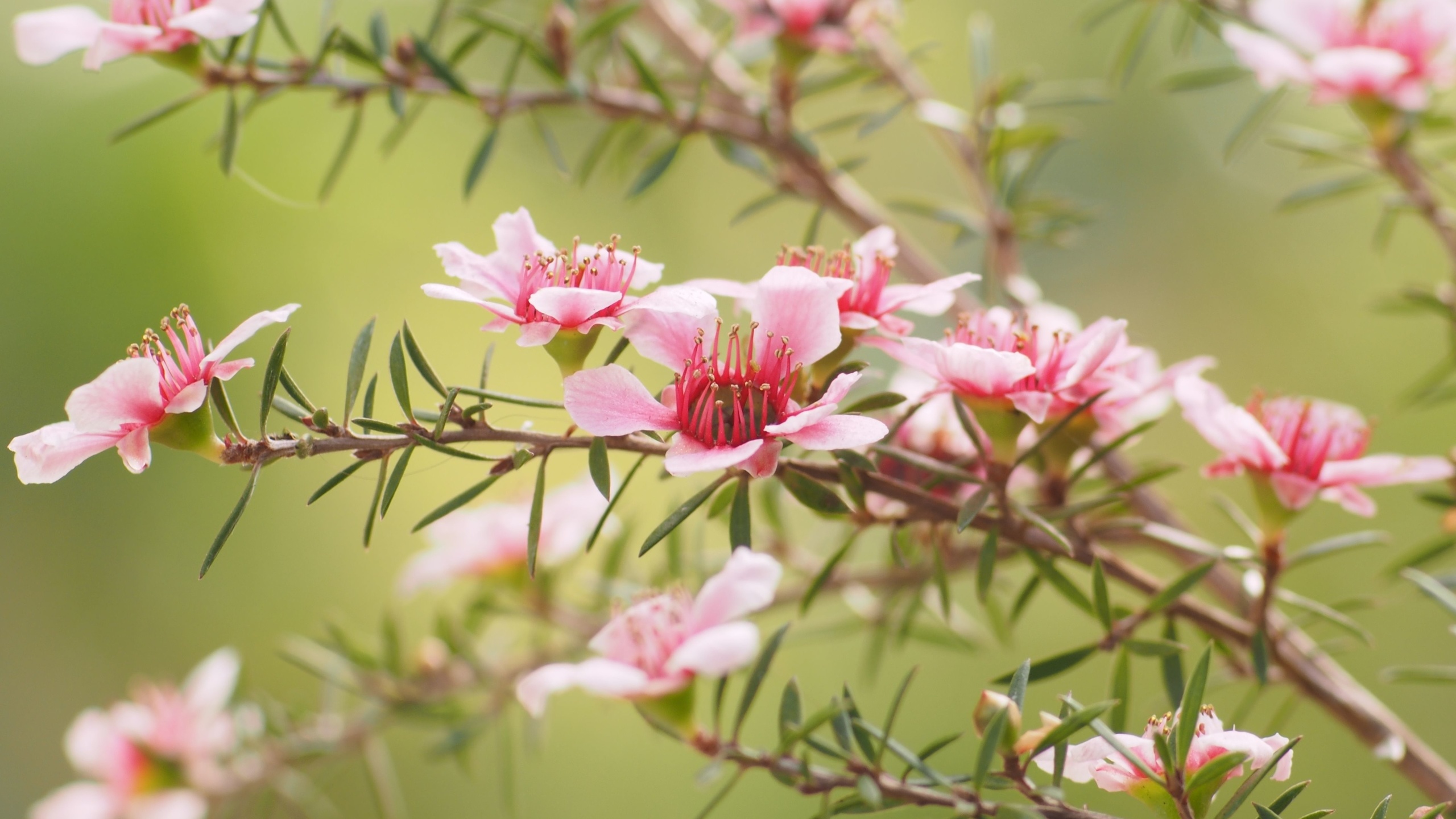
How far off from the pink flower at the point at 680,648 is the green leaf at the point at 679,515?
28 millimetres

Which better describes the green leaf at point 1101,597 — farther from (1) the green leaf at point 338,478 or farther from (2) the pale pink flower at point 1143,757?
(1) the green leaf at point 338,478

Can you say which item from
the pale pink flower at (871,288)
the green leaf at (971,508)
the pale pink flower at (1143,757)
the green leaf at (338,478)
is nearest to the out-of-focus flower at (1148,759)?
the pale pink flower at (1143,757)

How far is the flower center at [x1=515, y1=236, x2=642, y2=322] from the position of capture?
49 cm

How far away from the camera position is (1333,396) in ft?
8.95

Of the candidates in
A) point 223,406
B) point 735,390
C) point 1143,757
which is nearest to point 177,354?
point 223,406

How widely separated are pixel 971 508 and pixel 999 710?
11 centimetres

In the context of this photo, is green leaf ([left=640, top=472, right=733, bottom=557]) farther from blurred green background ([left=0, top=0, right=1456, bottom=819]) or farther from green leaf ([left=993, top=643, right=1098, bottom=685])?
blurred green background ([left=0, top=0, right=1456, bottom=819])

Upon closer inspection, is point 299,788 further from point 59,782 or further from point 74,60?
point 59,782

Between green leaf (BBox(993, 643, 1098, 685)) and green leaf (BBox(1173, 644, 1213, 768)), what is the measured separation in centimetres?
12

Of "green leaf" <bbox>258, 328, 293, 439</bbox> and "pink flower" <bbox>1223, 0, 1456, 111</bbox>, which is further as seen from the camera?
"pink flower" <bbox>1223, 0, 1456, 111</bbox>

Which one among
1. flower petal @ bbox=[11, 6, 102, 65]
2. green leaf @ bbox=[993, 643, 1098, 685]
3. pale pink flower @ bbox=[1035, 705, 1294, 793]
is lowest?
green leaf @ bbox=[993, 643, 1098, 685]

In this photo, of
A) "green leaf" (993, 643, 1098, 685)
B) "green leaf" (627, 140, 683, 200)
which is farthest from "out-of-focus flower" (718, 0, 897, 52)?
"green leaf" (993, 643, 1098, 685)

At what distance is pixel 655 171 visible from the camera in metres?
0.78

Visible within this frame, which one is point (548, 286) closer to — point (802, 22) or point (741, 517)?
point (741, 517)
